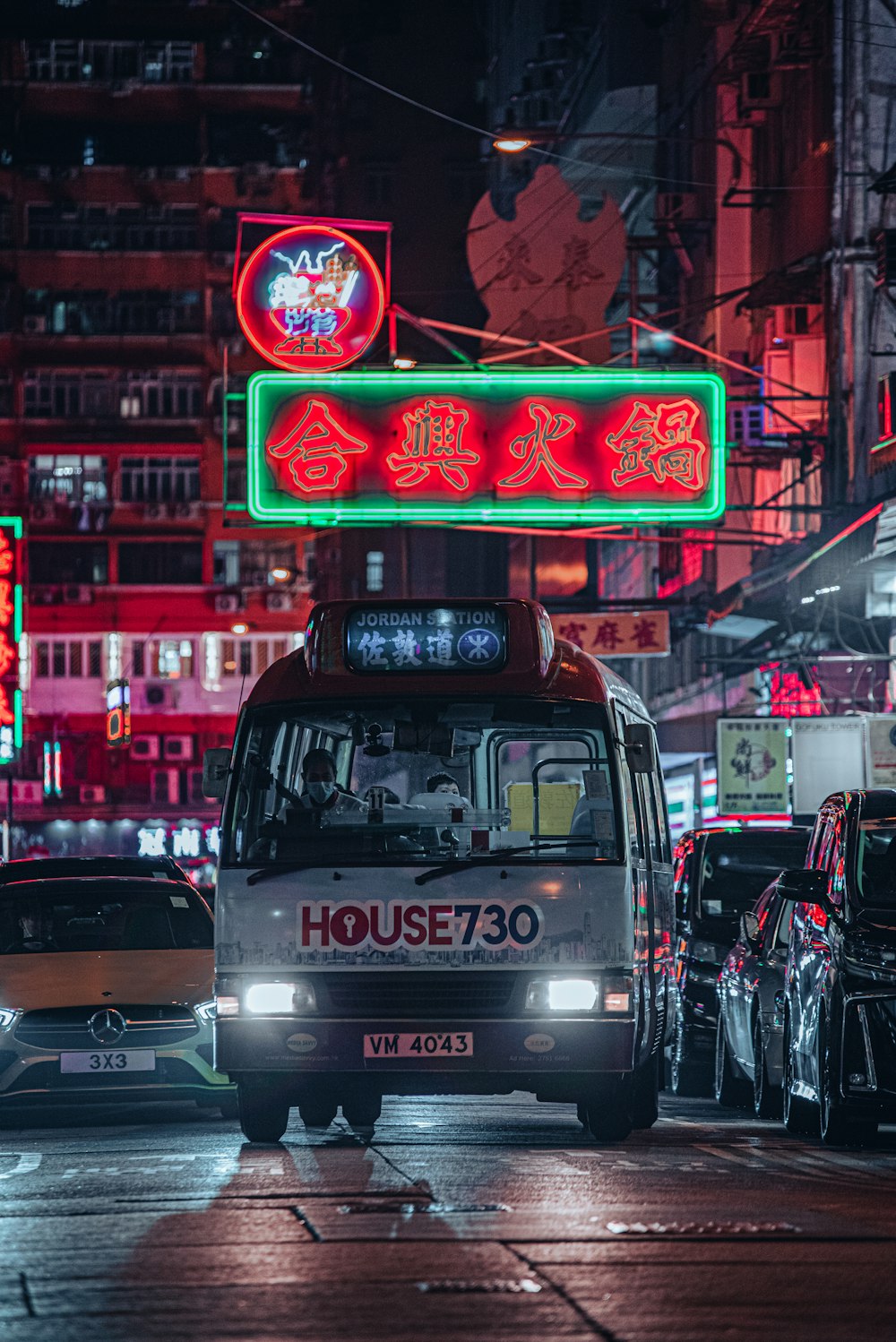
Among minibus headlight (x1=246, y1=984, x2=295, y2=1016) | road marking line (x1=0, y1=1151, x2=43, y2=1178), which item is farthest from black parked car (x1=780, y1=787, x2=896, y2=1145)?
road marking line (x1=0, y1=1151, x2=43, y2=1178)

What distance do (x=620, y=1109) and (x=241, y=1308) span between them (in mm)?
6215

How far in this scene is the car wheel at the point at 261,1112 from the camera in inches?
508

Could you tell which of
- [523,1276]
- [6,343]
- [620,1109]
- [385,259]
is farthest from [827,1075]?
[6,343]

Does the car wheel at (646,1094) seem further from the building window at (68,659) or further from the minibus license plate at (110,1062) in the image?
the building window at (68,659)

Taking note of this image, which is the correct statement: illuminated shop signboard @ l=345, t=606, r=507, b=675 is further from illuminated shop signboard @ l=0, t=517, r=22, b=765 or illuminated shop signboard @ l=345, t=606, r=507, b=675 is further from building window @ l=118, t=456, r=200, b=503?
building window @ l=118, t=456, r=200, b=503

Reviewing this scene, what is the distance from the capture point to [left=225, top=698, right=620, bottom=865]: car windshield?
40.8ft

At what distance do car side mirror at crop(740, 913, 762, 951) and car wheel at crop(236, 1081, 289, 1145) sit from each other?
14.2 feet

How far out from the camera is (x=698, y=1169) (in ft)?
37.6

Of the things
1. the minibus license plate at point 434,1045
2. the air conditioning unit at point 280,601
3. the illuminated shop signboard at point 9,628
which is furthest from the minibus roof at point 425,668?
the air conditioning unit at point 280,601

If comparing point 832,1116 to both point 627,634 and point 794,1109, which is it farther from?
point 627,634

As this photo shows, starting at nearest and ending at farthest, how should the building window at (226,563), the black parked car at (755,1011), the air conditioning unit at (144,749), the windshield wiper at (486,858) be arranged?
the windshield wiper at (486,858), the black parked car at (755,1011), the air conditioning unit at (144,749), the building window at (226,563)

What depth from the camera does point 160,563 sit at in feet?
269

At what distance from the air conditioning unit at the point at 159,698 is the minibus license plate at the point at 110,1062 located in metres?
66.1

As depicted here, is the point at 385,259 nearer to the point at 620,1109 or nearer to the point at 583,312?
the point at 583,312
